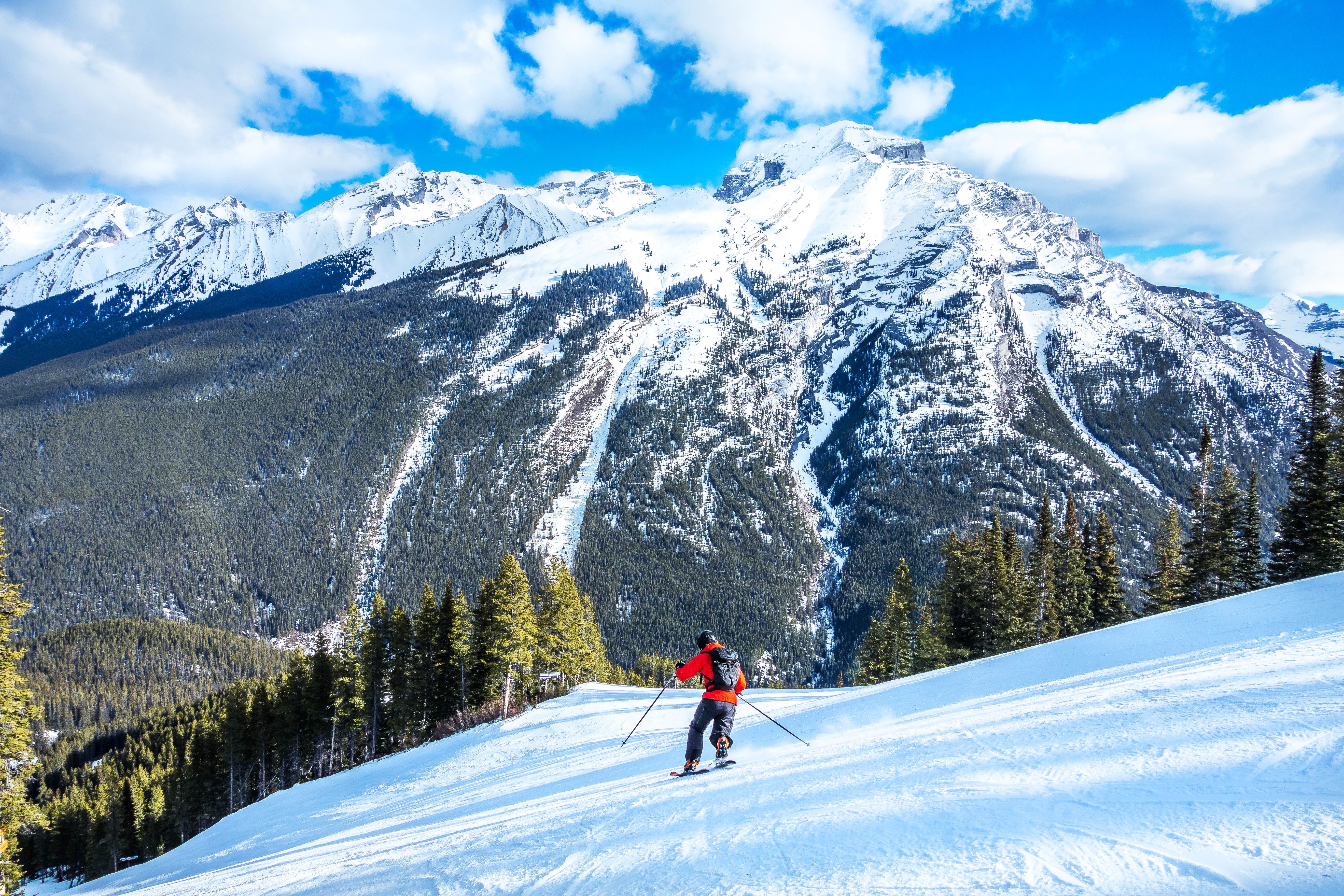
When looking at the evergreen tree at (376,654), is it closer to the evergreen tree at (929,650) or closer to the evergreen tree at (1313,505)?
the evergreen tree at (929,650)

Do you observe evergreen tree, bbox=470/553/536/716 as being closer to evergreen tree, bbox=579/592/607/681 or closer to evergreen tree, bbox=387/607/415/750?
evergreen tree, bbox=387/607/415/750

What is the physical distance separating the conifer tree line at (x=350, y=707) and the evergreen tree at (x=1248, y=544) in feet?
108

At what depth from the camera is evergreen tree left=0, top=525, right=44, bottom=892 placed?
44.2 ft

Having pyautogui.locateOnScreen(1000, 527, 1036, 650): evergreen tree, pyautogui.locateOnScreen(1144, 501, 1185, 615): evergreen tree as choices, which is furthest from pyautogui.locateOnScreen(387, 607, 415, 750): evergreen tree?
pyautogui.locateOnScreen(1144, 501, 1185, 615): evergreen tree

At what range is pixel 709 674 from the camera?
8398mm

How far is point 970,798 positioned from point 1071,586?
34212 mm

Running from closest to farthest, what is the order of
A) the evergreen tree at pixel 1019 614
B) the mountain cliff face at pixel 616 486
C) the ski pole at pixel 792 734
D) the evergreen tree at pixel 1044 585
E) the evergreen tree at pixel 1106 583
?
1. the ski pole at pixel 792 734
2. the evergreen tree at pixel 1019 614
3. the evergreen tree at pixel 1044 585
4. the evergreen tree at pixel 1106 583
5. the mountain cliff face at pixel 616 486

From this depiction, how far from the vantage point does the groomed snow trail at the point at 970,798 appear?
3.84 m

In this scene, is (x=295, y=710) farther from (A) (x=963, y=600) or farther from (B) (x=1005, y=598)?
(B) (x=1005, y=598)

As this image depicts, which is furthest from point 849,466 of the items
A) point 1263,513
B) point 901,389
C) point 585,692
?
point 585,692

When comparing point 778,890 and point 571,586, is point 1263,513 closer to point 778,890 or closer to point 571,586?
point 571,586

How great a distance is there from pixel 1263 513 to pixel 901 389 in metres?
124

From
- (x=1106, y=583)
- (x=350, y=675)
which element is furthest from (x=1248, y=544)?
(x=350, y=675)

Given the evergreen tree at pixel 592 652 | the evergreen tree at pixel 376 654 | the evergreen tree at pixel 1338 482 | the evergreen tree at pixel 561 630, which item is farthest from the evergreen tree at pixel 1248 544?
the evergreen tree at pixel 376 654
